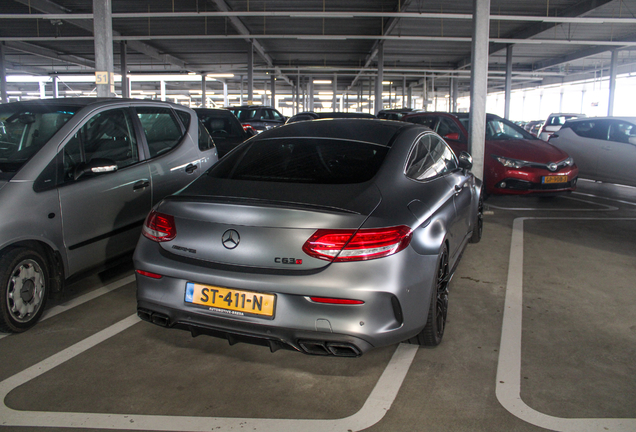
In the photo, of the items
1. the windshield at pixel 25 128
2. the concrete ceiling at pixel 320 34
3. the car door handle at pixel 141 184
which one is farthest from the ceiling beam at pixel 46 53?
the car door handle at pixel 141 184

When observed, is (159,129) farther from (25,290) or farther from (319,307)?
(319,307)

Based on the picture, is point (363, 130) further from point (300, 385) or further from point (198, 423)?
point (198, 423)

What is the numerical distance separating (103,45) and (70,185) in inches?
238

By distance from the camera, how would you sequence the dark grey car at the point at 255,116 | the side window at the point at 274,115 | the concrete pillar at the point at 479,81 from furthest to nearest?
the side window at the point at 274,115 → the dark grey car at the point at 255,116 → the concrete pillar at the point at 479,81

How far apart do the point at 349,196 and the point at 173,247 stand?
950mm

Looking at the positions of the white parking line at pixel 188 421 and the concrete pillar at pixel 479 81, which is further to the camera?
the concrete pillar at pixel 479 81

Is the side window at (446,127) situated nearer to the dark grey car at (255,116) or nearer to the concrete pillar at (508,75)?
the dark grey car at (255,116)

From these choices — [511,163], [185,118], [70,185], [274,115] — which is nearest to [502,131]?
[511,163]

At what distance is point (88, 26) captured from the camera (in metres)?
18.8

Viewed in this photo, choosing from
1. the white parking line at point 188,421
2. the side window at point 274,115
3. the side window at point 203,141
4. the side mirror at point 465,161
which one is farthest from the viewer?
the side window at point 274,115

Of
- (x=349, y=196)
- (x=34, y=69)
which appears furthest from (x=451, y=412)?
(x=34, y=69)

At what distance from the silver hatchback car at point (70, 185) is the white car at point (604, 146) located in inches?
335

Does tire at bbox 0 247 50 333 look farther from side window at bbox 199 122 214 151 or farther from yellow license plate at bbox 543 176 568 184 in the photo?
yellow license plate at bbox 543 176 568 184

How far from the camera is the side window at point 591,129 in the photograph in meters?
9.91
